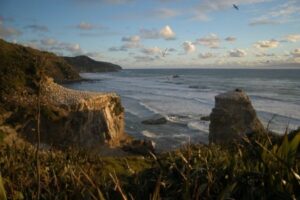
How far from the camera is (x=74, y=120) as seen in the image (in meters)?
18.7

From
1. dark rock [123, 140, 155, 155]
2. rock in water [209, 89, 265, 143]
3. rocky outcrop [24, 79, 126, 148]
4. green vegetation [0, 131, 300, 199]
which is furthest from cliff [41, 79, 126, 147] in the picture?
green vegetation [0, 131, 300, 199]

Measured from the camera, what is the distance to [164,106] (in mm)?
40031

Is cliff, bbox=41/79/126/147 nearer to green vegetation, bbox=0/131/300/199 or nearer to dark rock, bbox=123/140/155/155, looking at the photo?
dark rock, bbox=123/140/155/155

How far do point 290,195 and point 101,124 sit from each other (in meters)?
17.5

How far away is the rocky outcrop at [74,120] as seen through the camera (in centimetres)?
1806

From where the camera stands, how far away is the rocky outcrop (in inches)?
711

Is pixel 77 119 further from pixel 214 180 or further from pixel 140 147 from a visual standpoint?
pixel 214 180

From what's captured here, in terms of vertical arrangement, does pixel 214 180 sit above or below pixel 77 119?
above

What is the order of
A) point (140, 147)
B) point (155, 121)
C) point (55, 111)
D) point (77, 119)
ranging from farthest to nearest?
point (155, 121) → point (140, 147) → point (77, 119) → point (55, 111)

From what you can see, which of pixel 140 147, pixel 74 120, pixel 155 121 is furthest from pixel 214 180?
pixel 155 121

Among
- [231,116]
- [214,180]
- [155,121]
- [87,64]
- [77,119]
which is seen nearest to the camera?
[214,180]

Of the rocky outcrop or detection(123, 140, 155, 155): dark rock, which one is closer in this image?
the rocky outcrop

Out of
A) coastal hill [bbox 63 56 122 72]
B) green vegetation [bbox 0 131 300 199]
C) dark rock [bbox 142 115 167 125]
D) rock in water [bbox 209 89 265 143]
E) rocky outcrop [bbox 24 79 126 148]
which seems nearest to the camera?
green vegetation [bbox 0 131 300 199]

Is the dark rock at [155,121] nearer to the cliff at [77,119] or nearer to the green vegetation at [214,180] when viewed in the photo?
the cliff at [77,119]
